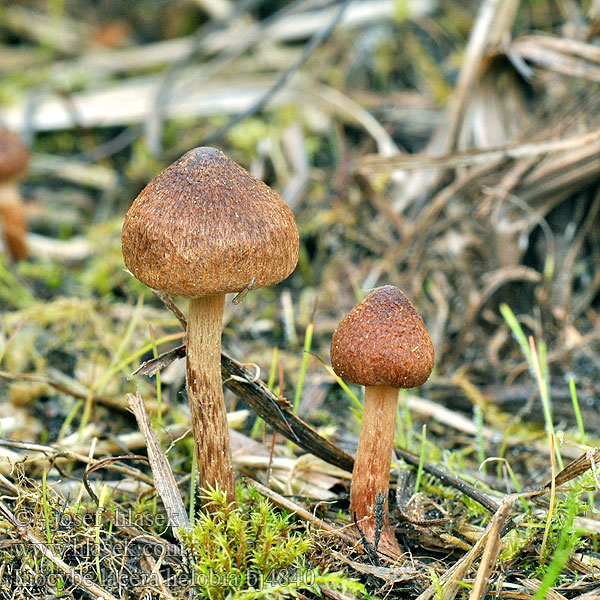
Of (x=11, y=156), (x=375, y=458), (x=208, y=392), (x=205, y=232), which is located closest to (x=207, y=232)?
(x=205, y=232)

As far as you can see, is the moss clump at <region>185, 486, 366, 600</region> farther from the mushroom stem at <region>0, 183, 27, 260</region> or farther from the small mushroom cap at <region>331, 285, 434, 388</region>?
the mushroom stem at <region>0, 183, 27, 260</region>

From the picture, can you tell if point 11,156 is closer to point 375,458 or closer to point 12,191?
point 12,191

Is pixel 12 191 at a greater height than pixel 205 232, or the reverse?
pixel 205 232

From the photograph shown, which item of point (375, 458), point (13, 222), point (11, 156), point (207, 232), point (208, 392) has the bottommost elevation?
point (13, 222)

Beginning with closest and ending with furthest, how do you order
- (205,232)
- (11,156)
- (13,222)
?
(205,232) < (11,156) < (13,222)

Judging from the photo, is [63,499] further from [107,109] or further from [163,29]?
[163,29]

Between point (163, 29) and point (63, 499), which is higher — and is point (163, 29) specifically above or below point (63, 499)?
above

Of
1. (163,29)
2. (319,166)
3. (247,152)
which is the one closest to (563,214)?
(319,166)

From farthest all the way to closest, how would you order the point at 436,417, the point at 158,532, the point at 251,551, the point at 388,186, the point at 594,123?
the point at 388,186, the point at 594,123, the point at 436,417, the point at 158,532, the point at 251,551
